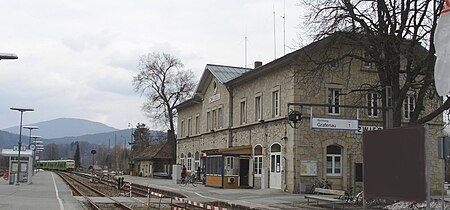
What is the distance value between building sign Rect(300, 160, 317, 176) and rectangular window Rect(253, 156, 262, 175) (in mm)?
5494

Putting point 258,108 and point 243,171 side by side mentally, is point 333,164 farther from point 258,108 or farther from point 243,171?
point 243,171

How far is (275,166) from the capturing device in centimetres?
3494

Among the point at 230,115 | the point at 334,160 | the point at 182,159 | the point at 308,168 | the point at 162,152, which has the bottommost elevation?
the point at 308,168

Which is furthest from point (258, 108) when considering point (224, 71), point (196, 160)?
point (196, 160)

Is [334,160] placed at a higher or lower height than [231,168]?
higher

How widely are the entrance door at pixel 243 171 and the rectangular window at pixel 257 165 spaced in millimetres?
827

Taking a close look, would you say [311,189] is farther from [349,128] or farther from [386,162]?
[386,162]

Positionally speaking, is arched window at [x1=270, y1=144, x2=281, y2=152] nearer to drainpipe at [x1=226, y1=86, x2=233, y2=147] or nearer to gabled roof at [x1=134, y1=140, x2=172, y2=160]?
drainpipe at [x1=226, y1=86, x2=233, y2=147]

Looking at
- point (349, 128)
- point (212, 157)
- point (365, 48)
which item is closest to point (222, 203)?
point (349, 128)

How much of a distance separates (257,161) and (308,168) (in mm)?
6117

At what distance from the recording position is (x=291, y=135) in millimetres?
32656

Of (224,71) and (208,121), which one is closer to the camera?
(224,71)

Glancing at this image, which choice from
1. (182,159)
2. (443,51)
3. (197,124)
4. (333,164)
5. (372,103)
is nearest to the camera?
(443,51)

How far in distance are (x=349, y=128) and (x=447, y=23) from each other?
52.2 feet
